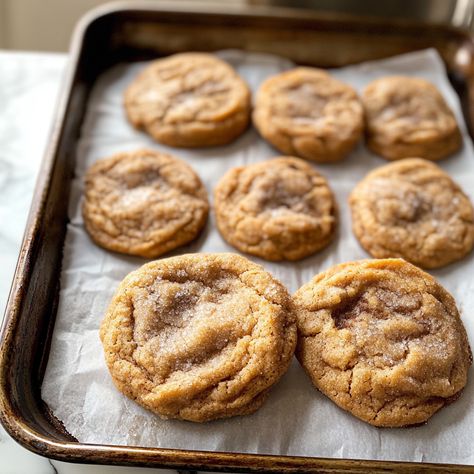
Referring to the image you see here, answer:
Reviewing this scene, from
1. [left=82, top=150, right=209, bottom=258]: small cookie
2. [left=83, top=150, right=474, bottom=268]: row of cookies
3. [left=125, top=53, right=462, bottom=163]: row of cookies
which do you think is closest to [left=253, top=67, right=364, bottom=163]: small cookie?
[left=125, top=53, right=462, bottom=163]: row of cookies

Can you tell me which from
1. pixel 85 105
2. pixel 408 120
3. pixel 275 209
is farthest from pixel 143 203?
pixel 408 120

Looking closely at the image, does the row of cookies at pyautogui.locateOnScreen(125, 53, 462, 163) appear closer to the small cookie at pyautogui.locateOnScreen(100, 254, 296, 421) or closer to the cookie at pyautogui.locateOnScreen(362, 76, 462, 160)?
the cookie at pyautogui.locateOnScreen(362, 76, 462, 160)

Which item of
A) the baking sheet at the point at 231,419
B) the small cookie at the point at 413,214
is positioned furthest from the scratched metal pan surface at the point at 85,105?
the small cookie at the point at 413,214

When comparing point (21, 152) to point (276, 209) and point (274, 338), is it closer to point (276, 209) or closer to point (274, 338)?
point (276, 209)

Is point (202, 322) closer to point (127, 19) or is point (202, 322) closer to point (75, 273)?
point (75, 273)

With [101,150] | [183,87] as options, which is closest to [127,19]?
[183,87]

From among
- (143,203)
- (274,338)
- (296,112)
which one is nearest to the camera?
(274,338)
